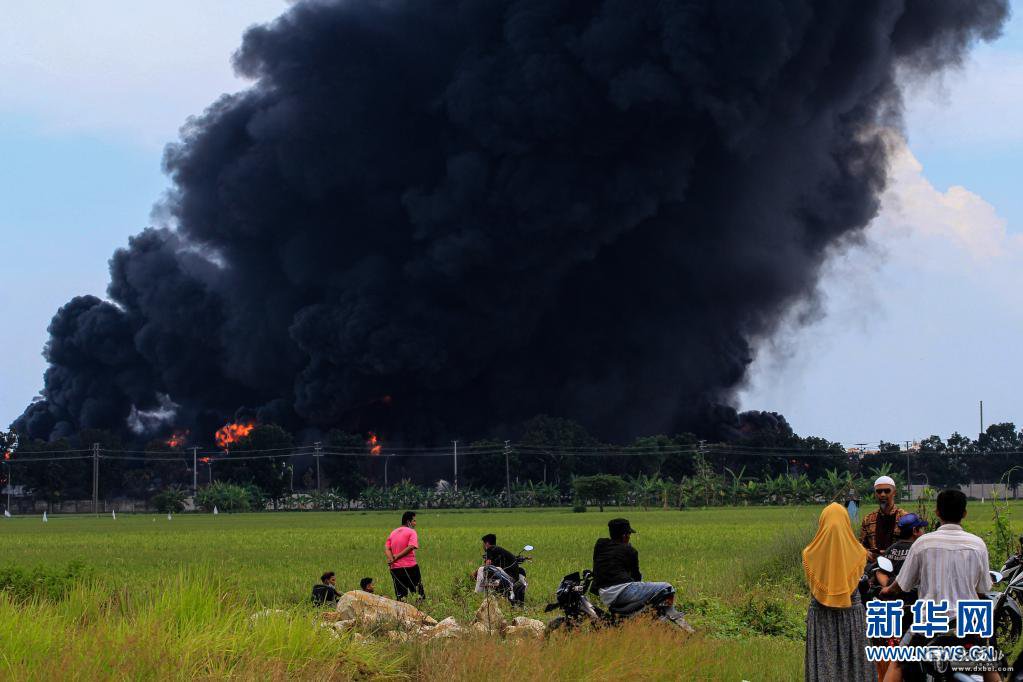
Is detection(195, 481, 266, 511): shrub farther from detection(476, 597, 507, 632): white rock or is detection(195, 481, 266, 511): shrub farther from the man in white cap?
the man in white cap

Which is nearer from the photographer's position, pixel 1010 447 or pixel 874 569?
pixel 874 569

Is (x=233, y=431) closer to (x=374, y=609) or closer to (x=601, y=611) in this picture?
(x=374, y=609)

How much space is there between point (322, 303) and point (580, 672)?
132 m

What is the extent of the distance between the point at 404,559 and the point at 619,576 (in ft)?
24.7

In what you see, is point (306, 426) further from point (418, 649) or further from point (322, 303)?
point (418, 649)

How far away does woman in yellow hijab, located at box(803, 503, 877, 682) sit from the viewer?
36.8 feet

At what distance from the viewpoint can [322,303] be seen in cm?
14288

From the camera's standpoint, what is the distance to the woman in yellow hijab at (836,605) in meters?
11.2

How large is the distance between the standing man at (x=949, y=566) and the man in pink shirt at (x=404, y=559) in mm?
12424

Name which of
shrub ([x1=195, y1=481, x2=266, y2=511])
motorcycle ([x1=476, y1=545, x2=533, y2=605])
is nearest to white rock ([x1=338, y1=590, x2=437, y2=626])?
motorcycle ([x1=476, y1=545, x2=533, y2=605])

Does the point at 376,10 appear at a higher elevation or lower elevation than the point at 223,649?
higher

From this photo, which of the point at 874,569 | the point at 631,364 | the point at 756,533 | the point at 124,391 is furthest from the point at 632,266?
the point at 874,569

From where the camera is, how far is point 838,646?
11.4 metres

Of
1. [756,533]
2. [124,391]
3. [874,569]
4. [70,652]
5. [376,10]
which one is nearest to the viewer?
[70,652]
